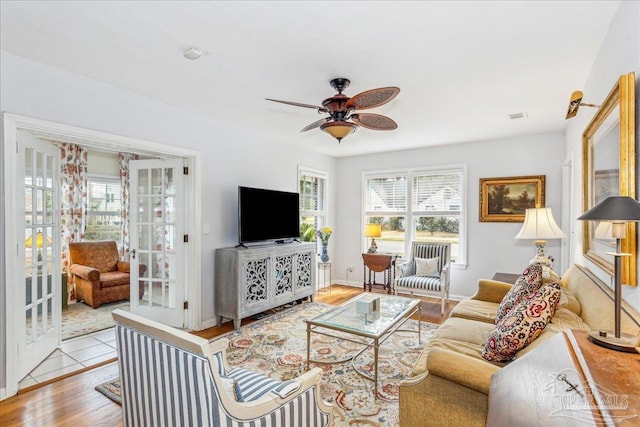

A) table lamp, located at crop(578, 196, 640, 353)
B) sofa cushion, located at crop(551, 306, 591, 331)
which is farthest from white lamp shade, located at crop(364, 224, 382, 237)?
table lamp, located at crop(578, 196, 640, 353)

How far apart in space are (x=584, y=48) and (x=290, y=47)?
76.6 inches

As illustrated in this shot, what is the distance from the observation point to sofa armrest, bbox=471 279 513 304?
3.07 m

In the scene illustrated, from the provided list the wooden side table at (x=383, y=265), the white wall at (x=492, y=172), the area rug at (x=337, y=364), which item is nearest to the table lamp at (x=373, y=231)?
the wooden side table at (x=383, y=265)

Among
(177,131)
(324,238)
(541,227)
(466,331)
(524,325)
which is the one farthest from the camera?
(324,238)

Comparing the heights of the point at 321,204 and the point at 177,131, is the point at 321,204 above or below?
below

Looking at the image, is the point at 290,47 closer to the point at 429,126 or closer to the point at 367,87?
the point at 367,87

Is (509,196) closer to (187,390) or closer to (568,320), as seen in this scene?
(568,320)

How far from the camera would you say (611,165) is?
1769mm

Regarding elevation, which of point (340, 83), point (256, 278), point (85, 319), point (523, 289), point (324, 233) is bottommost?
point (85, 319)

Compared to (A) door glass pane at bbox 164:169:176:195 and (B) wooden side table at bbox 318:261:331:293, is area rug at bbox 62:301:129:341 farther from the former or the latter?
(B) wooden side table at bbox 318:261:331:293

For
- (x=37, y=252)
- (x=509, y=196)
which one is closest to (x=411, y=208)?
(x=509, y=196)

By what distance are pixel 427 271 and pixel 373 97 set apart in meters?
3.19

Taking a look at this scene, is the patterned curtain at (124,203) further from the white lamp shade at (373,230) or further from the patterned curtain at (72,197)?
the white lamp shade at (373,230)

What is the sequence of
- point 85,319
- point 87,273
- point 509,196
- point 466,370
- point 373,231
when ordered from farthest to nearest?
point 373,231
point 509,196
point 87,273
point 85,319
point 466,370
